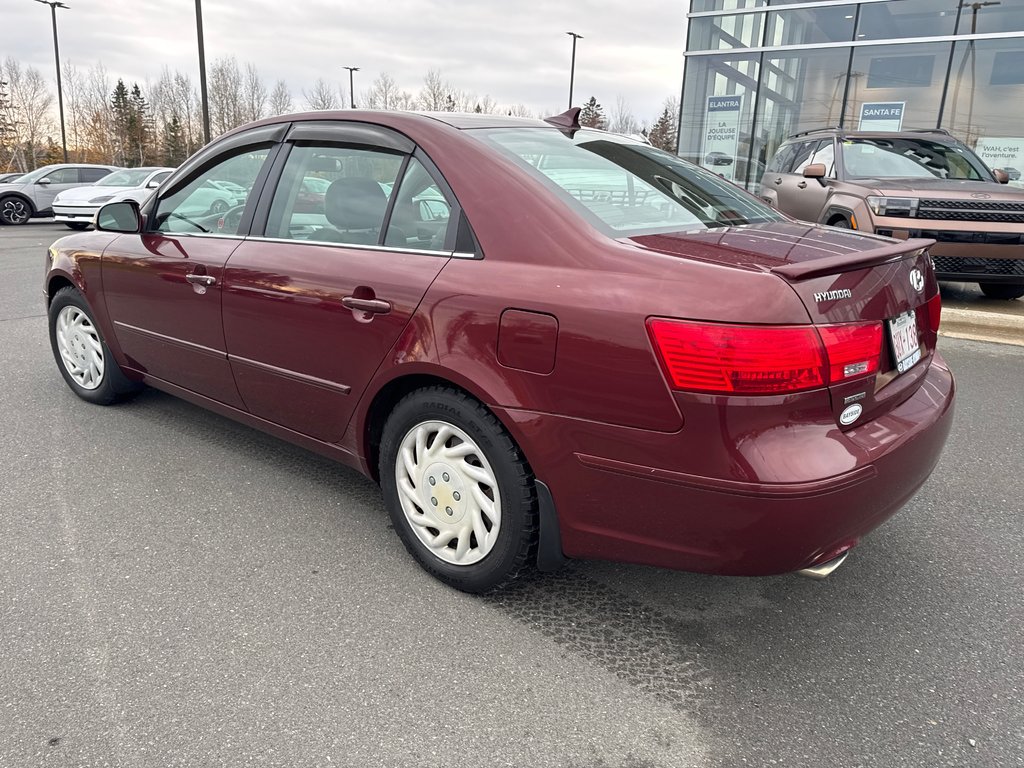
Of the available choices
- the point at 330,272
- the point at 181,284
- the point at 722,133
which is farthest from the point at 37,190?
the point at 330,272

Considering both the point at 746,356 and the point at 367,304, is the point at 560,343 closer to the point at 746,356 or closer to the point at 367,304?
the point at 746,356

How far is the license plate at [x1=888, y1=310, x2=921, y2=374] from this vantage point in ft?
7.29

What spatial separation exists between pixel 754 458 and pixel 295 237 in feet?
6.56

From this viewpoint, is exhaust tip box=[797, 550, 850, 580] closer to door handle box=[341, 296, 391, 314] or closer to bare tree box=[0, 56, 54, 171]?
door handle box=[341, 296, 391, 314]

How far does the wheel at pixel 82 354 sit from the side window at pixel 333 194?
5.80 ft

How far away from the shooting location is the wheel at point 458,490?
2.34 m

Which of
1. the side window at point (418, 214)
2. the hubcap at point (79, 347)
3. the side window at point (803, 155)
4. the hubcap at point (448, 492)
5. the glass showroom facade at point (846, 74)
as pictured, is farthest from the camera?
the glass showroom facade at point (846, 74)

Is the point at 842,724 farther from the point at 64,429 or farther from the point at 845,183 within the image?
the point at 845,183

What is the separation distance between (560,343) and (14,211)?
74.9 ft

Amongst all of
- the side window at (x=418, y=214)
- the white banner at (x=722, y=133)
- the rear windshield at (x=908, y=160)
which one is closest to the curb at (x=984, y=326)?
the rear windshield at (x=908, y=160)

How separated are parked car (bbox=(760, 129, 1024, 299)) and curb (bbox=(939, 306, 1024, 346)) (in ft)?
1.28

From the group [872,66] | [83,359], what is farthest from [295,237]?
[872,66]

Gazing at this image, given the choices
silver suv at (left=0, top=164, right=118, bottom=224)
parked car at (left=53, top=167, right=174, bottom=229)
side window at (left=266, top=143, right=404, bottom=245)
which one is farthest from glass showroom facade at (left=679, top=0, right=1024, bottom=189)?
silver suv at (left=0, top=164, right=118, bottom=224)

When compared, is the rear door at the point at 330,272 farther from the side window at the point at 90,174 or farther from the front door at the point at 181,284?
the side window at the point at 90,174
